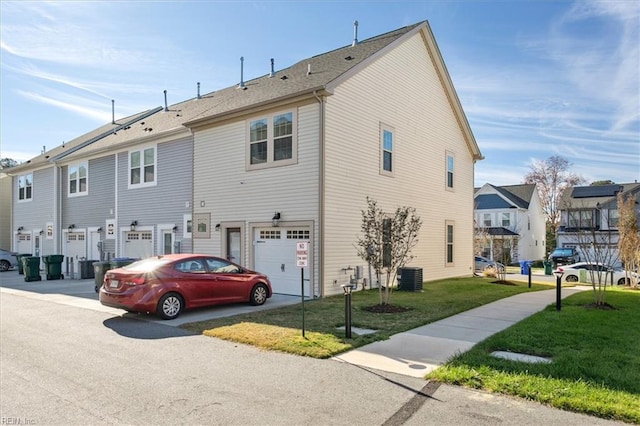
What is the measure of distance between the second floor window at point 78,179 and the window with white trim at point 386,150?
1573 centimetres

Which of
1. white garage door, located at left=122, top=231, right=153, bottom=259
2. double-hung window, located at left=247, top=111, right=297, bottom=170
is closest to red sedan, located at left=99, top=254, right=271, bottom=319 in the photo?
double-hung window, located at left=247, top=111, right=297, bottom=170

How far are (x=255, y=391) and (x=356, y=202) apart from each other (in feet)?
32.3

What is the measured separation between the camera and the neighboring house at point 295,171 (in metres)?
13.8

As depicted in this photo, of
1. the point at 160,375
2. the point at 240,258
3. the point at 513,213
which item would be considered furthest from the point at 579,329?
the point at 513,213

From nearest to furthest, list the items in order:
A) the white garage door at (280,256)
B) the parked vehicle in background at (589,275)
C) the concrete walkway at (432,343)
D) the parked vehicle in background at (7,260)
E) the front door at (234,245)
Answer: the concrete walkway at (432,343) < the white garage door at (280,256) < the front door at (234,245) < the parked vehicle in background at (589,275) < the parked vehicle in background at (7,260)

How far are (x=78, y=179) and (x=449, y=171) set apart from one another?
18836 mm

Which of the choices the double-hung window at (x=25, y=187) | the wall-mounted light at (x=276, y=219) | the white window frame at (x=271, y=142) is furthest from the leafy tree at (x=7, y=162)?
the wall-mounted light at (x=276, y=219)

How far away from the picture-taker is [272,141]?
1460 cm

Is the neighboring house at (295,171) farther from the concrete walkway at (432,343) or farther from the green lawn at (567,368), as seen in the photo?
the green lawn at (567,368)

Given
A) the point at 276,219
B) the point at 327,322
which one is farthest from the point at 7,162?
the point at 327,322

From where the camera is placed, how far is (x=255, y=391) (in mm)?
5359

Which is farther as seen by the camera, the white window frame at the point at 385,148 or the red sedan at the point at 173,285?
the white window frame at the point at 385,148

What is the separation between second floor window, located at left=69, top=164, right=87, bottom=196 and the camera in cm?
2298

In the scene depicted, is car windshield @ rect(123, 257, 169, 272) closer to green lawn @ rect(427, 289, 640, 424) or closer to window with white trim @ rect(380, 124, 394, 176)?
green lawn @ rect(427, 289, 640, 424)
